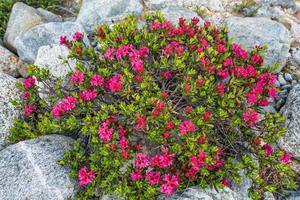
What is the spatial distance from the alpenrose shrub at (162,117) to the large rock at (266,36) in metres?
1.04

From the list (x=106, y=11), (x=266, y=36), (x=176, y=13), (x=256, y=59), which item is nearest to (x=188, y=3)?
(x=176, y=13)

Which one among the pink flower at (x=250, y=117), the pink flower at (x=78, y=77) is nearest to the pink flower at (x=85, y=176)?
the pink flower at (x=78, y=77)

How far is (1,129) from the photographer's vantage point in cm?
545

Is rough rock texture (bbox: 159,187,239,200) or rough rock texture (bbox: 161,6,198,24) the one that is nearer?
rough rock texture (bbox: 159,187,239,200)

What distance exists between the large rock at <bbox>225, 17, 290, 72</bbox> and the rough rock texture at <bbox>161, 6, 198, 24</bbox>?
0.78 m

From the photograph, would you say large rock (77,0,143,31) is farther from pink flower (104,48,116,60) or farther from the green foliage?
pink flower (104,48,116,60)

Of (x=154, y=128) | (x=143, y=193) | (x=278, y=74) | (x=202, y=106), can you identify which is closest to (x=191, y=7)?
(x=278, y=74)

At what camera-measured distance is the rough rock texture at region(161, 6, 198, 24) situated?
22.7 feet

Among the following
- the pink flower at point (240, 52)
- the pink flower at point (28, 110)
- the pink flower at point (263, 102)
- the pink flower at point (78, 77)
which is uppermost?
the pink flower at point (78, 77)

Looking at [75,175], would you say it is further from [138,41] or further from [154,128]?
[138,41]

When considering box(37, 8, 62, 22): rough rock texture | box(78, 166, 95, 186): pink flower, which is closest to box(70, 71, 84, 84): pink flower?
box(78, 166, 95, 186): pink flower

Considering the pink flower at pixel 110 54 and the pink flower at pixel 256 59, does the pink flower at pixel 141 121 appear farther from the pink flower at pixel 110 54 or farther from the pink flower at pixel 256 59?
the pink flower at pixel 256 59

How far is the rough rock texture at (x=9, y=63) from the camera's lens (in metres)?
6.99

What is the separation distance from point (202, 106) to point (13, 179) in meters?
2.48
